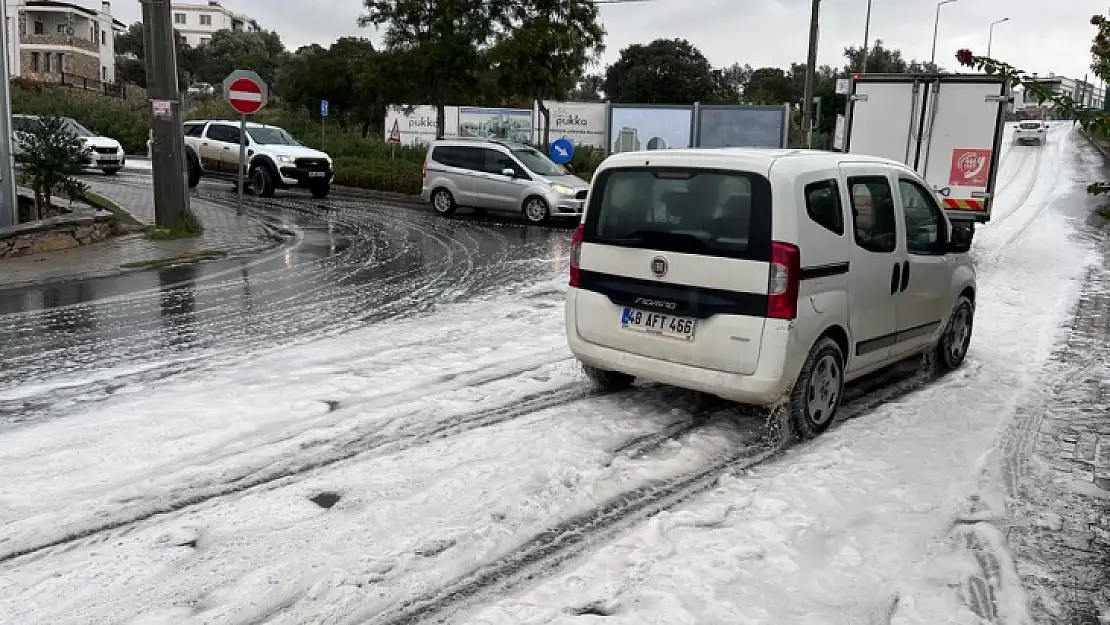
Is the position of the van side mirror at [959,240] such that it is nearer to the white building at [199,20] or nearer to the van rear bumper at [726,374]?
the van rear bumper at [726,374]

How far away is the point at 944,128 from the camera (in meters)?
15.2

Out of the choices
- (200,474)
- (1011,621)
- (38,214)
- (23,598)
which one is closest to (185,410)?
(200,474)

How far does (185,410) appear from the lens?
594cm

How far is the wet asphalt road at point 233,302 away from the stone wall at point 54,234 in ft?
7.03

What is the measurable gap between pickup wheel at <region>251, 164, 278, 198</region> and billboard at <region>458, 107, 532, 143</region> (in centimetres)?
974

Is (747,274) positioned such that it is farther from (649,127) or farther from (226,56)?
(226,56)

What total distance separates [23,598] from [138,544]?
539mm

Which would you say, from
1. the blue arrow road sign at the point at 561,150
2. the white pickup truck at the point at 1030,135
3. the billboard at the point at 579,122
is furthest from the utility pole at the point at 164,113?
the white pickup truck at the point at 1030,135

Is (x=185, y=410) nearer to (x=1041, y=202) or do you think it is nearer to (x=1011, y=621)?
(x=1011, y=621)

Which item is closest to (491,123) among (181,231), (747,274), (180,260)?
(181,231)

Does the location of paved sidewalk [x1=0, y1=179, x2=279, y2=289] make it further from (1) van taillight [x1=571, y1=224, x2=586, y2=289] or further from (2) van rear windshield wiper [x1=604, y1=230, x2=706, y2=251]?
(2) van rear windshield wiper [x1=604, y1=230, x2=706, y2=251]

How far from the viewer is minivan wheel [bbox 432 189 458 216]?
20.5 m

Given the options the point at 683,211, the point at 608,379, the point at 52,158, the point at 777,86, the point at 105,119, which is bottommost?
the point at 608,379

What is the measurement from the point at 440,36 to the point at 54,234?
14669 millimetres
